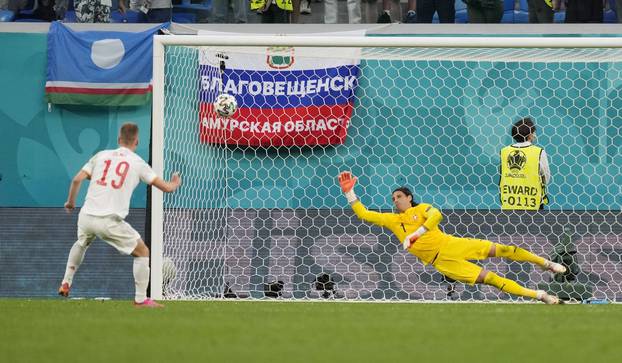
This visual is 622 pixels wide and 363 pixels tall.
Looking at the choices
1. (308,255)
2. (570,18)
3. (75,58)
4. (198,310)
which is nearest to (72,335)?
(198,310)

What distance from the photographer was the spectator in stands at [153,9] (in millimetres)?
14922

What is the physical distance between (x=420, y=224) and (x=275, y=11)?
15.0ft

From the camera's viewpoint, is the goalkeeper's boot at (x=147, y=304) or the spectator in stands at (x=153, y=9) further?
the spectator in stands at (x=153, y=9)

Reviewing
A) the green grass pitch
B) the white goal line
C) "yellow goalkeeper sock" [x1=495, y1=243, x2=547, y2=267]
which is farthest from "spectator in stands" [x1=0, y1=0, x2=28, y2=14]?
"yellow goalkeeper sock" [x1=495, y1=243, x2=547, y2=267]

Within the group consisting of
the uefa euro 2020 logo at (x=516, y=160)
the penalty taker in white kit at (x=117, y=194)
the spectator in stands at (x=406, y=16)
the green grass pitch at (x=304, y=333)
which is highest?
the spectator in stands at (x=406, y=16)

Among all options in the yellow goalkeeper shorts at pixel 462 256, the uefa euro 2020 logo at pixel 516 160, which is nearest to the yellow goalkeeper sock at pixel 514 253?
the yellow goalkeeper shorts at pixel 462 256

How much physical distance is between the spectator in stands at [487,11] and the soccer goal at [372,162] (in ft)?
2.09

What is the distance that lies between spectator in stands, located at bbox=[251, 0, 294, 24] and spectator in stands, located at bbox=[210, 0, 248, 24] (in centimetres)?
15

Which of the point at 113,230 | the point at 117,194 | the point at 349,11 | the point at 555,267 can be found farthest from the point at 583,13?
the point at 113,230

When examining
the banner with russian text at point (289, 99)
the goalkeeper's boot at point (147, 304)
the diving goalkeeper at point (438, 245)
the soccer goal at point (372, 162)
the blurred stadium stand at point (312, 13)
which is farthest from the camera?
the blurred stadium stand at point (312, 13)

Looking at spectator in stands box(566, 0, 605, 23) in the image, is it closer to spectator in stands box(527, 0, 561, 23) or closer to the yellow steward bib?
spectator in stands box(527, 0, 561, 23)

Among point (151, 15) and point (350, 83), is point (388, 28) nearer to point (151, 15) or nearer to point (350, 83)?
point (350, 83)

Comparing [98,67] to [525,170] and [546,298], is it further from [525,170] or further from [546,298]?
[546,298]

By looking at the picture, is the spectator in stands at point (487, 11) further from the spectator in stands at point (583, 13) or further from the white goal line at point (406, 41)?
the white goal line at point (406, 41)
